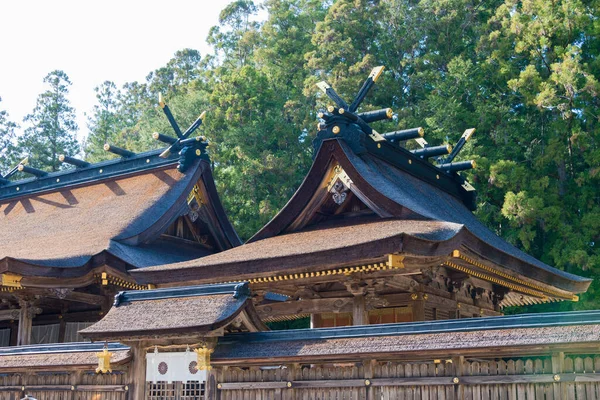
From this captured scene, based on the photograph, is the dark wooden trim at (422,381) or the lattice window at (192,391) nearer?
the dark wooden trim at (422,381)

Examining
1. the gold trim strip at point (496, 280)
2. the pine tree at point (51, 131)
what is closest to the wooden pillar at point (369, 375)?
the gold trim strip at point (496, 280)

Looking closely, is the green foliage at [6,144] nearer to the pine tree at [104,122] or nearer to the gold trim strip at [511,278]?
the pine tree at [104,122]

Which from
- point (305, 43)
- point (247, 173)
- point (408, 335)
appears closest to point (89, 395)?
point (408, 335)

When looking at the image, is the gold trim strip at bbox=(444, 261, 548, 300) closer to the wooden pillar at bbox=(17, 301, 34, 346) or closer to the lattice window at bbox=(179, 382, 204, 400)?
the lattice window at bbox=(179, 382, 204, 400)

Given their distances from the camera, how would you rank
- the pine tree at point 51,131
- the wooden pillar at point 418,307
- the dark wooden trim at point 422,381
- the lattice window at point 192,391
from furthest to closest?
the pine tree at point 51,131, the wooden pillar at point 418,307, the lattice window at point 192,391, the dark wooden trim at point 422,381

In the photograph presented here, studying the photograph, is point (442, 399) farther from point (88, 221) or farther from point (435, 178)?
point (88, 221)

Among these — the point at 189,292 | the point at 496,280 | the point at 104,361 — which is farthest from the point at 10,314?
the point at 496,280

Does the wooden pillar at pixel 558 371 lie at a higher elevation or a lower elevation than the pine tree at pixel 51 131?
lower

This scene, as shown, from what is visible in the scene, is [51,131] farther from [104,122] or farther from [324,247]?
[324,247]

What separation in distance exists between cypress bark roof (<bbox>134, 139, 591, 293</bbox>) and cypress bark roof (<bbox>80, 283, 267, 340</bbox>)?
2741 millimetres

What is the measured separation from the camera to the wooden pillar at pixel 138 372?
1434 centimetres

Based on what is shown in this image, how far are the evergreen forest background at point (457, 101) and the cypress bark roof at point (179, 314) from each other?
18.2 m

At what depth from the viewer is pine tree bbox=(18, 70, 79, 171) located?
58188 millimetres

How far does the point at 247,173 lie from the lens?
36844mm
